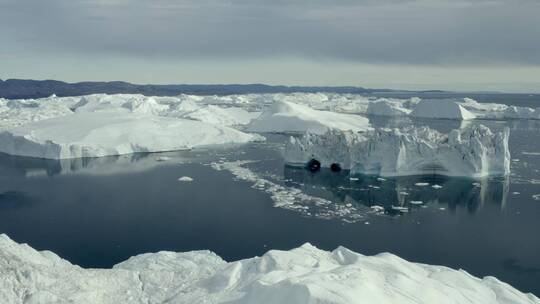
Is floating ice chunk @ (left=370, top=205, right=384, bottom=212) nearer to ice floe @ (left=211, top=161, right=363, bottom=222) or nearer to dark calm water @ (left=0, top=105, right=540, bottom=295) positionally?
dark calm water @ (left=0, top=105, right=540, bottom=295)

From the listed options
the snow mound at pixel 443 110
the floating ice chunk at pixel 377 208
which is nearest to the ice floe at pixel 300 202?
the floating ice chunk at pixel 377 208

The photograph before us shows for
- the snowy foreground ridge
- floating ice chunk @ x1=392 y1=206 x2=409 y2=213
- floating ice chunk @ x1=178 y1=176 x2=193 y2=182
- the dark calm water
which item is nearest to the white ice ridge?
the dark calm water

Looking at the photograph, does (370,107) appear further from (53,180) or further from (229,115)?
(53,180)

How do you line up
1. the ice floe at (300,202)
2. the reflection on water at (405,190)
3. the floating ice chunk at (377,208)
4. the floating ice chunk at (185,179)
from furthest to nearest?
the floating ice chunk at (185,179) → the reflection on water at (405,190) → the floating ice chunk at (377,208) → the ice floe at (300,202)

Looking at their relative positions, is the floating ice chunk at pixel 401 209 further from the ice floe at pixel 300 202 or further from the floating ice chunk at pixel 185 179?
the floating ice chunk at pixel 185 179

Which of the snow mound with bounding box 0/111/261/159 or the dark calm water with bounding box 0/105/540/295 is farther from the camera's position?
the snow mound with bounding box 0/111/261/159

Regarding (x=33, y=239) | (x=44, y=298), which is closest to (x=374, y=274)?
(x=44, y=298)
